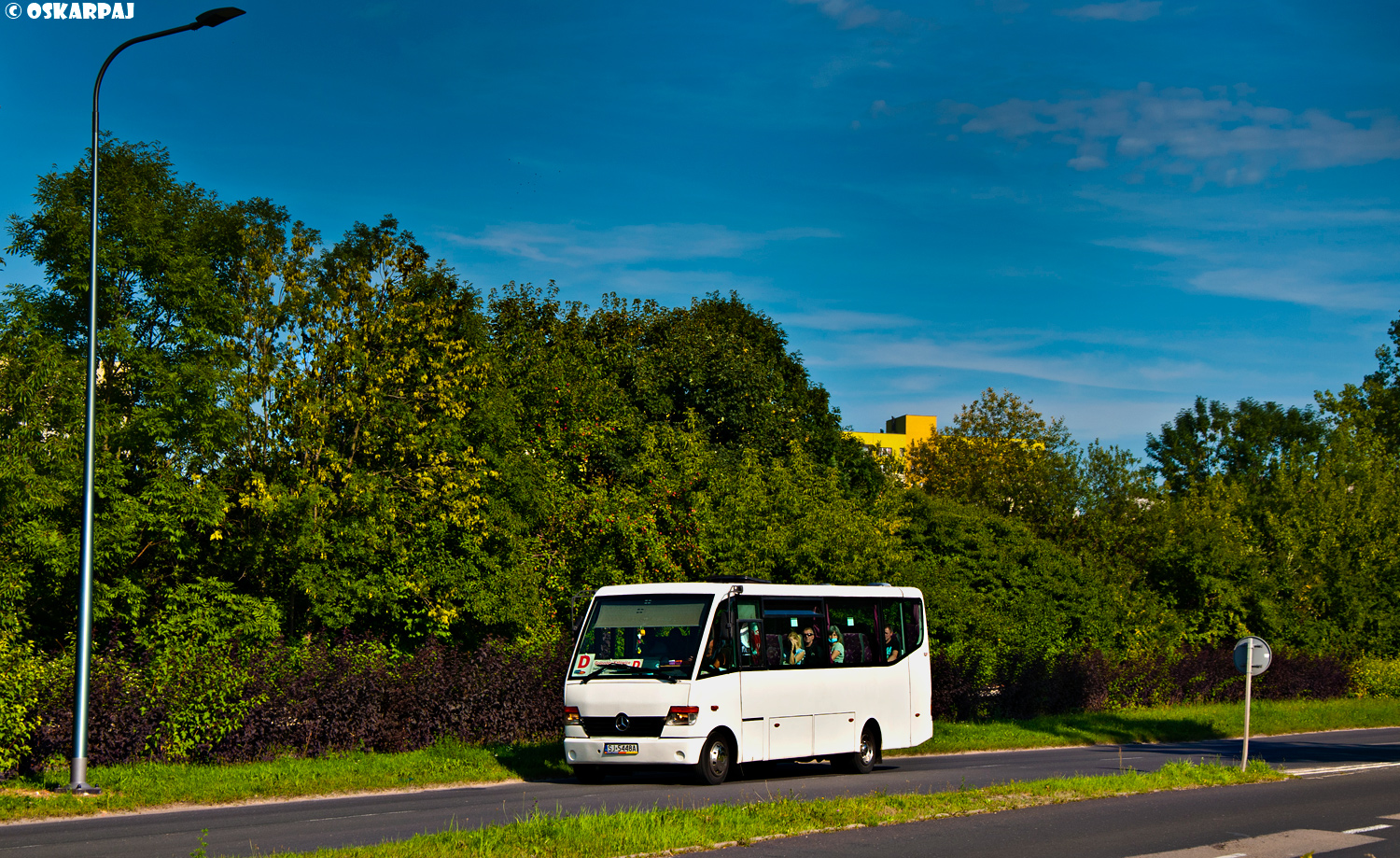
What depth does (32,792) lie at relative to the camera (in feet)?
50.0

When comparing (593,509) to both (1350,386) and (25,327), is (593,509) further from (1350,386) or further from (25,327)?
(1350,386)

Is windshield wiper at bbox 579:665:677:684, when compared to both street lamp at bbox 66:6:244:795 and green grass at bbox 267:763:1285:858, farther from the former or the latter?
street lamp at bbox 66:6:244:795

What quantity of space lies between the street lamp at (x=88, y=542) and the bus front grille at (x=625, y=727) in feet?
20.2

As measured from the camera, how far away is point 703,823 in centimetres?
1123

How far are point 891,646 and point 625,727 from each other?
234 inches

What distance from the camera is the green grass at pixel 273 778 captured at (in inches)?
566

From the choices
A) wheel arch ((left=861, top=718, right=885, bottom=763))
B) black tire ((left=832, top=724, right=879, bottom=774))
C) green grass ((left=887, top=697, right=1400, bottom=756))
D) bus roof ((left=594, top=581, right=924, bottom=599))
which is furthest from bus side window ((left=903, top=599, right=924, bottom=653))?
green grass ((left=887, top=697, right=1400, bottom=756))

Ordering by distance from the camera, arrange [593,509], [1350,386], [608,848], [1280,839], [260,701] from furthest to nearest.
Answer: [1350,386]
[593,509]
[260,701]
[1280,839]
[608,848]

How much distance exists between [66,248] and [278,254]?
4123mm

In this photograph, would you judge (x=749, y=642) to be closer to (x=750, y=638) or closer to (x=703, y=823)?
(x=750, y=638)

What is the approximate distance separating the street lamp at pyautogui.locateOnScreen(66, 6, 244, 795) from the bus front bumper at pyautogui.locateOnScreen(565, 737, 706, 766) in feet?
19.7

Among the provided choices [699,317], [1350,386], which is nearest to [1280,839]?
[699,317]

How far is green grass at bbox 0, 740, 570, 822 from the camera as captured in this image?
14.4 m

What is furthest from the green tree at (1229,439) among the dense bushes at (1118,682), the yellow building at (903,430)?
the dense bushes at (1118,682)
